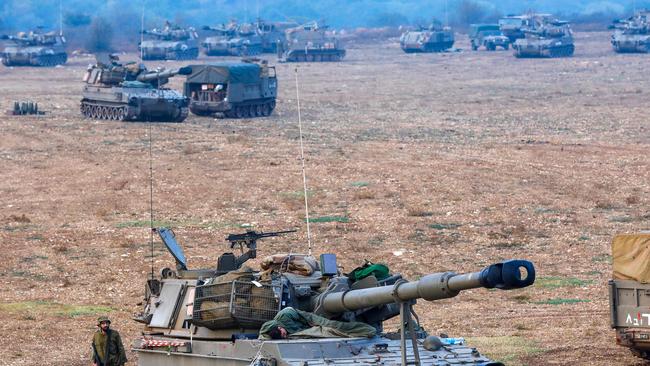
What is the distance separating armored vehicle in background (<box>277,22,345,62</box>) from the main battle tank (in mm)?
73861

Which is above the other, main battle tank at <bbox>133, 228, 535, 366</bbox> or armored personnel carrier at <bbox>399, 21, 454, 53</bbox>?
main battle tank at <bbox>133, 228, 535, 366</bbox>

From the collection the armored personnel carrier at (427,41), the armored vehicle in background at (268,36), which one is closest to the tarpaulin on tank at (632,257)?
the armored personnel carrier at (427,41)

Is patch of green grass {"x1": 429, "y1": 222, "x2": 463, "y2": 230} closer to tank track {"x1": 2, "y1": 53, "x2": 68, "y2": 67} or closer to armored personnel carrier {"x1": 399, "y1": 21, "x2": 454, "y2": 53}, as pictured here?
tank track {"x1": 2, "y1": 53, "x2": 68, "y2": 67}

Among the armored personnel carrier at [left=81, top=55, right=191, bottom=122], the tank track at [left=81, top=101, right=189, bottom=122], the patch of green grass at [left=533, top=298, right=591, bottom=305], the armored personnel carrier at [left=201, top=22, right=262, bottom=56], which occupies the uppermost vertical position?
the patch of green grass at [left=533, top=298, right=591, bottom=305]

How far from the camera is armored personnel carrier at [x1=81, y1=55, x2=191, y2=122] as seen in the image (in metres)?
49.7

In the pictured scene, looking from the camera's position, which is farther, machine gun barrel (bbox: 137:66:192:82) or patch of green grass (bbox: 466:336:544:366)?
machine gun barrel (bbox: 137:66:192:82)

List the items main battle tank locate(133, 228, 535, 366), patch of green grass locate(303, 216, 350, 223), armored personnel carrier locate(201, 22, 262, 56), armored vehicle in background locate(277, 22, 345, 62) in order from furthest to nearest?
armored personnel carrier locate(201, 22, 262, 56) → armored vehicle in background locate(277, 22, 345, 62) → patch of green grass locate(303, 216, 350, 223) → main battle tank locate(133, 228, 535, 366)

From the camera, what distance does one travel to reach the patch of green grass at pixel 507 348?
1772 cm

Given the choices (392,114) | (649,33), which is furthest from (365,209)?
(649,33)

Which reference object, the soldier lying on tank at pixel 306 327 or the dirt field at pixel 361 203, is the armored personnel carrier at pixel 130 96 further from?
the soldier lying on tank at pixel 306 327

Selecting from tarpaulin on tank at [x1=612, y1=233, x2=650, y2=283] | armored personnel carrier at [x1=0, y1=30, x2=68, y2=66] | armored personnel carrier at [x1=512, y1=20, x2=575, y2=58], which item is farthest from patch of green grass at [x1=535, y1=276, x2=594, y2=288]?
armored personnel carrier at [x1=0, y1=30, x2=68, y2=66]

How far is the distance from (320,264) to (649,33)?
78081mm

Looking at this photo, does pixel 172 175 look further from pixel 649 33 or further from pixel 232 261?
pixel 649 33

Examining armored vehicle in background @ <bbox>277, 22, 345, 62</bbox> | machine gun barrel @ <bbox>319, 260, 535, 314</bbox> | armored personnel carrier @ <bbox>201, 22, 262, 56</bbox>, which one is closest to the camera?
machine gun barrel @ <bbox>319, 260, 535, 314</bbox>
